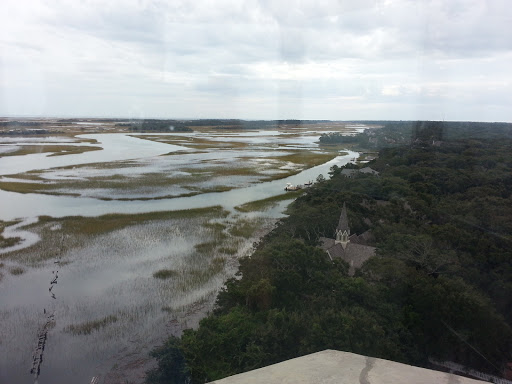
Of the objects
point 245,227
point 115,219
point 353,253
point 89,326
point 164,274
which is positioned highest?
point 353,253

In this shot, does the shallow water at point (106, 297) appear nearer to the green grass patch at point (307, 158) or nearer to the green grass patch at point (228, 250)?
the green grass patch at point (228, 250)

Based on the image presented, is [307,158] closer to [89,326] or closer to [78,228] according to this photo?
[78,228]

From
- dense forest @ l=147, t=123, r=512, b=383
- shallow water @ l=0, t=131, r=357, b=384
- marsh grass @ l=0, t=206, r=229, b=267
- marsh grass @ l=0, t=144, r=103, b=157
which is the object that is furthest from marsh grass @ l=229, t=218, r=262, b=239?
marsh grass @ l=0, t=144, r=103, b=157

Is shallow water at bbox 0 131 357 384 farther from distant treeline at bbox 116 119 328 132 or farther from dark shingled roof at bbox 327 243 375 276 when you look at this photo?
distant treeline at bbox 116 119 328 132

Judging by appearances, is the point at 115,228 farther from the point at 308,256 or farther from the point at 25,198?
the point at 308,256

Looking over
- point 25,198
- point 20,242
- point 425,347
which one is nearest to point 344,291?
point 425,347

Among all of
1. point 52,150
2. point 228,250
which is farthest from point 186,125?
point 228,250
